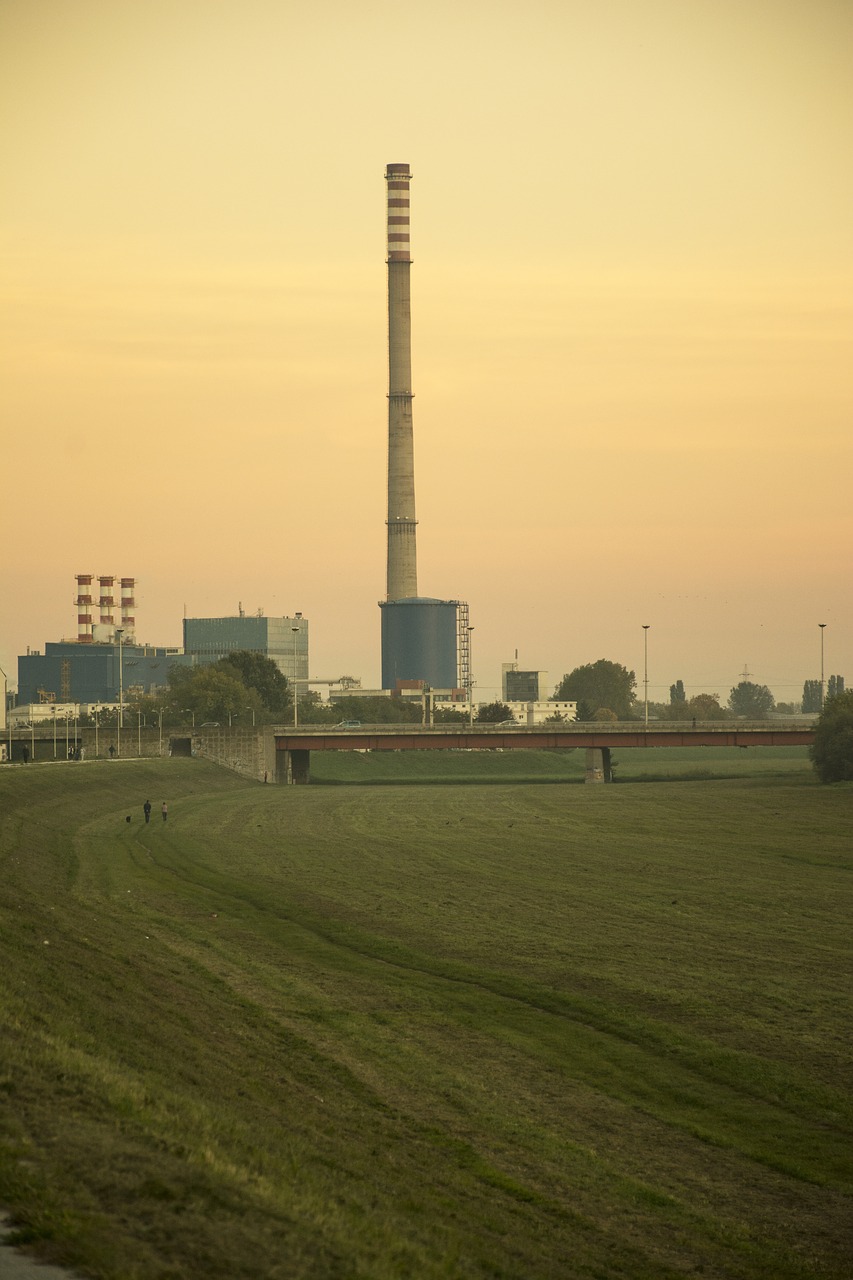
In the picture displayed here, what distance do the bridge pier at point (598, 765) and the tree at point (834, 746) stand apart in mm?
20772

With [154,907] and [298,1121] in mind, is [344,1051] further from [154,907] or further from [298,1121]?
[154,907]

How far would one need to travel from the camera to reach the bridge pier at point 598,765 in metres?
142

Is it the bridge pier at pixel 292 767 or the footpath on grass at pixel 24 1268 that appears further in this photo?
the bridge pier at pixel 292 767

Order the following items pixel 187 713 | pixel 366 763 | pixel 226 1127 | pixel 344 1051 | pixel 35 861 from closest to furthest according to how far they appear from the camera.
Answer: pixel 226 1127
pixel 344 1051
pixel 35 861
pixel 366 763
pixel 187 713

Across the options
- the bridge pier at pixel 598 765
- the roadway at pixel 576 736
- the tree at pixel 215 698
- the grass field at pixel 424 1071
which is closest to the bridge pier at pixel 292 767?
the roadway at pixel 576 736

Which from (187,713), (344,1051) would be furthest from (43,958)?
(187,713)

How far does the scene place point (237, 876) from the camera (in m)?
58.5

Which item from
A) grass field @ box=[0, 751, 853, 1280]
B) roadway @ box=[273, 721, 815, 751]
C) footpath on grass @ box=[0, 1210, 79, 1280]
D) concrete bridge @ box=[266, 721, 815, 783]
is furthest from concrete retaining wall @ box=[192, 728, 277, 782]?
footpath on grass @ box=[0, 1210, 79, 1280]

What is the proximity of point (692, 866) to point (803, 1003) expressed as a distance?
31203mm

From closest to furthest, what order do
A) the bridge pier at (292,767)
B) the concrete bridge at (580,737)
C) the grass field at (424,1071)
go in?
the grass field at (424,1071)
the concrete bridge at (580,737)
the bridge pier at (292,767)

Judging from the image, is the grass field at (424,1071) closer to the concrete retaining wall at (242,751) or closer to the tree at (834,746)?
the tree at (834,746)

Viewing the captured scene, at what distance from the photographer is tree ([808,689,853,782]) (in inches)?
4906

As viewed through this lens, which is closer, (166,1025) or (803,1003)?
(166,1025)

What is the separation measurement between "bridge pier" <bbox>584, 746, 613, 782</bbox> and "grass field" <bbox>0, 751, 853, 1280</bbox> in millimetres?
80438
